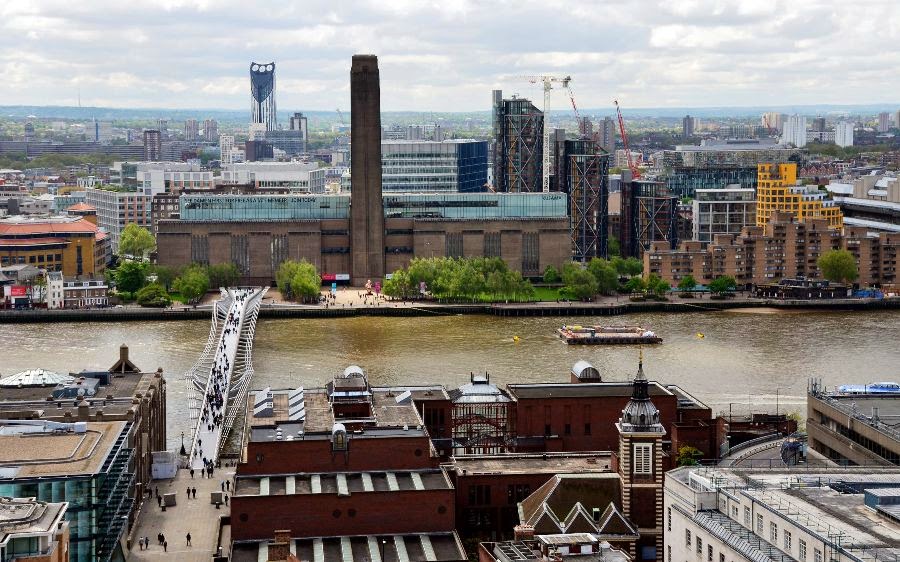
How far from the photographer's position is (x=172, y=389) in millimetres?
55594

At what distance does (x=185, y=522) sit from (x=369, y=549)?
6.68m

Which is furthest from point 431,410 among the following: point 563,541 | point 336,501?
point 563,541

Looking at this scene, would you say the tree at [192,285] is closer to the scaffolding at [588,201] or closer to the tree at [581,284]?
the tree at [581,284]

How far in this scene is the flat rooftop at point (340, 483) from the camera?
34.5 meters

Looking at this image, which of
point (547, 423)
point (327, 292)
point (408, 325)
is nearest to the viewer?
point (547, 423)

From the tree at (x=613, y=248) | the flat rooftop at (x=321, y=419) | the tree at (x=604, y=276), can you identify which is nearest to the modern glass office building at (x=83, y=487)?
the flat rooftop at (x=321, y=419)

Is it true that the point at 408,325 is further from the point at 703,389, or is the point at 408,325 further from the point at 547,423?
the point at 547,423

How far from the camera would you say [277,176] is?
14112 centimetres

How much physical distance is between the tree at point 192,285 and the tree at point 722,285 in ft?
85.4

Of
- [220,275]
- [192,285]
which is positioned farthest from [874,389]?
[220,275]

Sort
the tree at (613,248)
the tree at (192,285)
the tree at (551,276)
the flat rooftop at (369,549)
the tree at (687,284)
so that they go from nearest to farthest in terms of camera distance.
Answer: the flat rooftop at (369,549) → the tree at (192,285) → the tree at (687,284) → the tree at (551,276) → the tree at (613,248)

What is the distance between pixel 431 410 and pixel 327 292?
45817 mm

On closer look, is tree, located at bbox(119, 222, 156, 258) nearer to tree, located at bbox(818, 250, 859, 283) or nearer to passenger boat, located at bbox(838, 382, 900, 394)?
tree, located at bbox(818, 250, 859, 283)

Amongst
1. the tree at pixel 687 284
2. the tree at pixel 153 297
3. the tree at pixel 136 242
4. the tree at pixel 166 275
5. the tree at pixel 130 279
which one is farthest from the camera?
the tree at pixel 136 242
